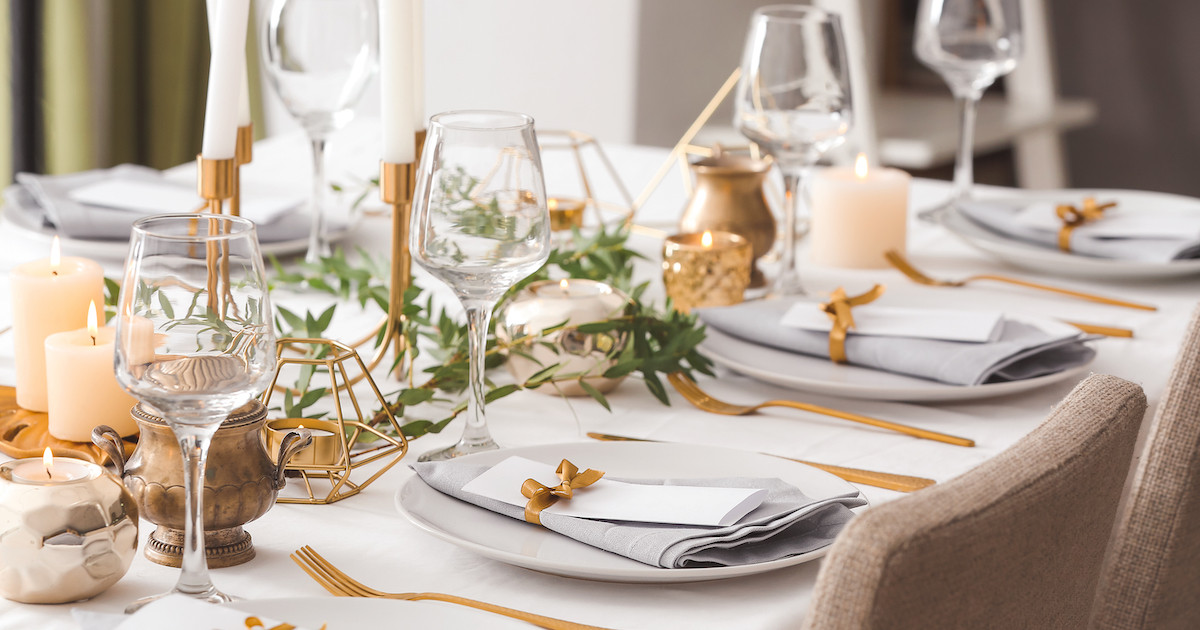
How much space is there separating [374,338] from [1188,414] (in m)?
0.69

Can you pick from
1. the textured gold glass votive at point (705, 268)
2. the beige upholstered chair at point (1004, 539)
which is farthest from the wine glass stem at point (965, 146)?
the beige upholstered chair at point (1004, 539)

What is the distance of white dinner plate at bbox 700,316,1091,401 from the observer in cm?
101

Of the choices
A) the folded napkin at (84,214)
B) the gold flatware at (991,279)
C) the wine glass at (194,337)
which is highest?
the wine glass at (194,337)

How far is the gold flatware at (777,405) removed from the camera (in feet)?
3.13

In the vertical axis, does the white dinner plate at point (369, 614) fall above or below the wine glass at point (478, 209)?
below

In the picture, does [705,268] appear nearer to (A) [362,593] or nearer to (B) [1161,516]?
(B) [1161,516]

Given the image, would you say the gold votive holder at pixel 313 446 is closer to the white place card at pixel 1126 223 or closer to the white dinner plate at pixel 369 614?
the white dinner plate at pixel 369 614

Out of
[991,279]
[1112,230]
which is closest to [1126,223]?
[1112,230]

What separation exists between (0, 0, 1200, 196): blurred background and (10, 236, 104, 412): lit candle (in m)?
2.10

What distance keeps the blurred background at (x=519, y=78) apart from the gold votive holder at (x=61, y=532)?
2.42m

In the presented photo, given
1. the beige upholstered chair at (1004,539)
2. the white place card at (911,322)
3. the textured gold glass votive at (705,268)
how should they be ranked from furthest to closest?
the textured gold glass votive at (705,268), the white place card at (911,322), the beige upholstered chair at (1004,539)

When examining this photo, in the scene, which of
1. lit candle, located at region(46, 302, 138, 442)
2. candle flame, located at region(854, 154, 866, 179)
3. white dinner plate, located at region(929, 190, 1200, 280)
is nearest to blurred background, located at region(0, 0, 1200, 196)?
white dinner plate, located at region(929, 190, 1200, 280)

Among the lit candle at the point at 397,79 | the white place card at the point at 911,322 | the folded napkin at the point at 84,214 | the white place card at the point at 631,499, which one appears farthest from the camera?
the folded napkin at the point at 84,214

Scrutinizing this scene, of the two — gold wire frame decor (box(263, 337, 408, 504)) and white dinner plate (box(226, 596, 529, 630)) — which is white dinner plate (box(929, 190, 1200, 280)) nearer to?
gold wire frame decor (box(263, 337, 408, 504))
